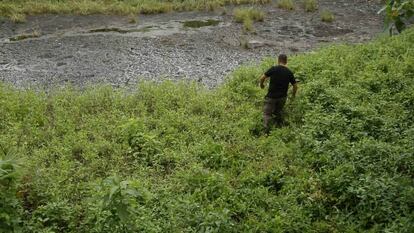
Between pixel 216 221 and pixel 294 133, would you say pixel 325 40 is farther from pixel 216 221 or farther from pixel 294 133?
pixel 216 221

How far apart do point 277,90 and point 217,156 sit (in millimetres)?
1924

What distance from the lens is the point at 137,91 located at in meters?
10.6

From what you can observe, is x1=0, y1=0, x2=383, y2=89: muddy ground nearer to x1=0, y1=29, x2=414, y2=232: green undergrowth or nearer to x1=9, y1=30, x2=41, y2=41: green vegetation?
x1=9, y1=30, x2=41, y2=41: green vegetation

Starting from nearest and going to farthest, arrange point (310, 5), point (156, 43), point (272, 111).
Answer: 1. point (272, 111)
2. point (156, 43)
3. point (310, 5)

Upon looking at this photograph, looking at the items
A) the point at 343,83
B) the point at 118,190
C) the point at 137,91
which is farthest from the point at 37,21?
the point at 118,190

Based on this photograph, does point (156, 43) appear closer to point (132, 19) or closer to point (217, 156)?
point (132, 19)

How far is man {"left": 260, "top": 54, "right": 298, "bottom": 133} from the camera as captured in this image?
28.9 feet

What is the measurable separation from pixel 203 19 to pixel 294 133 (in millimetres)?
9068

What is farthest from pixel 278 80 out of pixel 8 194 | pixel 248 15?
pixel 248 15

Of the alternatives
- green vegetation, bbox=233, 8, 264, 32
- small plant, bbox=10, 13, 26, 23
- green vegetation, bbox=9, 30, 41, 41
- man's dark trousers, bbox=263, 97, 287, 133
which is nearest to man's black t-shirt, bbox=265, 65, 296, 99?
man's dark trousers, bbox=263, 97, 287, 133

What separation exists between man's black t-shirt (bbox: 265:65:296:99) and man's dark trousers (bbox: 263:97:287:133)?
101mm

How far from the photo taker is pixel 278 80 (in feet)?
28.9

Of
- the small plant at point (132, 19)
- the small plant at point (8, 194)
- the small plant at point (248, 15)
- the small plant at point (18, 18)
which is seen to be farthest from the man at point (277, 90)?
the small plant at point (18, 18)

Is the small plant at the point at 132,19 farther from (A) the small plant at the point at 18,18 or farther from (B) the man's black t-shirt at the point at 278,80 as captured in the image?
(B) the man's black t-shirt at the point at 278,80
